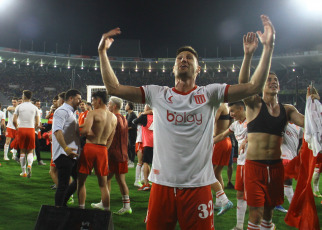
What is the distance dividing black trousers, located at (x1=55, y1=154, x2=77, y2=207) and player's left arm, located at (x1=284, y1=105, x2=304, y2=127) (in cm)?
332

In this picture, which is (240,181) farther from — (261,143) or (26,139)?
(26,139)

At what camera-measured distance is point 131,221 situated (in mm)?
5039

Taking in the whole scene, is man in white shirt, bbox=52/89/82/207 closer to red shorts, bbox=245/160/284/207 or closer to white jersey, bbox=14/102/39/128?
red shorts, bbox=245/160/284/207

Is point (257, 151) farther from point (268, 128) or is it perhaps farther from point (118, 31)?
point (118, 31)

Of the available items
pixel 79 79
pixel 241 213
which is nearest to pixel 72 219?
pixel 241 213

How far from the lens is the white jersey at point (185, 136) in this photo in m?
2.31

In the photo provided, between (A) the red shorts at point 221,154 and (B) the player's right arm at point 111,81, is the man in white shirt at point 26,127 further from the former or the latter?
(B) the player's right arm at point 111,81

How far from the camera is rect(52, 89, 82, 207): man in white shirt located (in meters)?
4.67

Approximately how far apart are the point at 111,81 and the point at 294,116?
2551 millimetres

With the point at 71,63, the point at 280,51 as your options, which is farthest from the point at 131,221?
the point at 280,51

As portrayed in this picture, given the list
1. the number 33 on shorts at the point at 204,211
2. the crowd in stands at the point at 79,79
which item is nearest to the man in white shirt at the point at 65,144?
the number 33 on shorts at the point at 204,211

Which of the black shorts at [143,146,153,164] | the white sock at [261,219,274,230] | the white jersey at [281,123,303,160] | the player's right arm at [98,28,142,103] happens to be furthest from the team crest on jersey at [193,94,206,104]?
the black shorts at [143,146,153,164]

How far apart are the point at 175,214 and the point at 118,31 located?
1547 millimetres

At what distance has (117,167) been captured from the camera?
18.4ft
